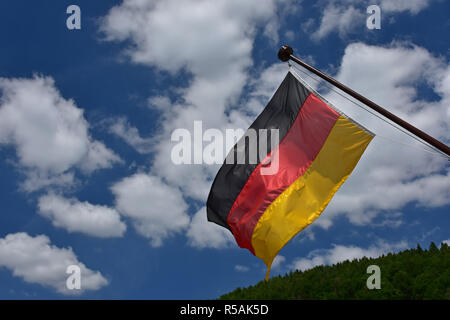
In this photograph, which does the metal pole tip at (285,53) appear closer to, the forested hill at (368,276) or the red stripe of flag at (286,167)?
the red stripe of flag at (286,167)

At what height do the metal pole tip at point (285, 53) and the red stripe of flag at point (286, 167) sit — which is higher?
the metal pole tip at point (285, 53)

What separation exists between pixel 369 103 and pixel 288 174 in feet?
7.51

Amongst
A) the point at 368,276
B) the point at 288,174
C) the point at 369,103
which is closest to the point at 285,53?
the point at 369,103

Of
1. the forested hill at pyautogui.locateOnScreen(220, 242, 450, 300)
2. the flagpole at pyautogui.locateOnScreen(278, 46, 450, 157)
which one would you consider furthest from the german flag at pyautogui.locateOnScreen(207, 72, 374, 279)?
the forested hill at pyautogui.locateOnScreen(220, 242, 450, 300)

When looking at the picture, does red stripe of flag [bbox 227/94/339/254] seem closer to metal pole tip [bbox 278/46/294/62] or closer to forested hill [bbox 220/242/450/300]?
metal pole tip [bbox 278/46/294/62]

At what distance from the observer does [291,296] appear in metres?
10.4

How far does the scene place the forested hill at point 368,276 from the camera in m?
9.34

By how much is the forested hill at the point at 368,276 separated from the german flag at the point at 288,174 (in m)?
1.70

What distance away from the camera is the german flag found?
9383mm

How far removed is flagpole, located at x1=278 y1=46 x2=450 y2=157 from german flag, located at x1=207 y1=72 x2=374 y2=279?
1.36ft

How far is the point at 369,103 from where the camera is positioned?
30.4 feet


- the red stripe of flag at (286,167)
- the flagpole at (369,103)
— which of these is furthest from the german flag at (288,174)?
the flagpole at (369,103)

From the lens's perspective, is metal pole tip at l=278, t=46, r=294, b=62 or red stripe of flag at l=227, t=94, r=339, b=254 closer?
red stripe of flag at l=227, t=94, r=339, b=254

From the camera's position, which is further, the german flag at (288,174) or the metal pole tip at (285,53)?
the metal pole tip at (285,53)
